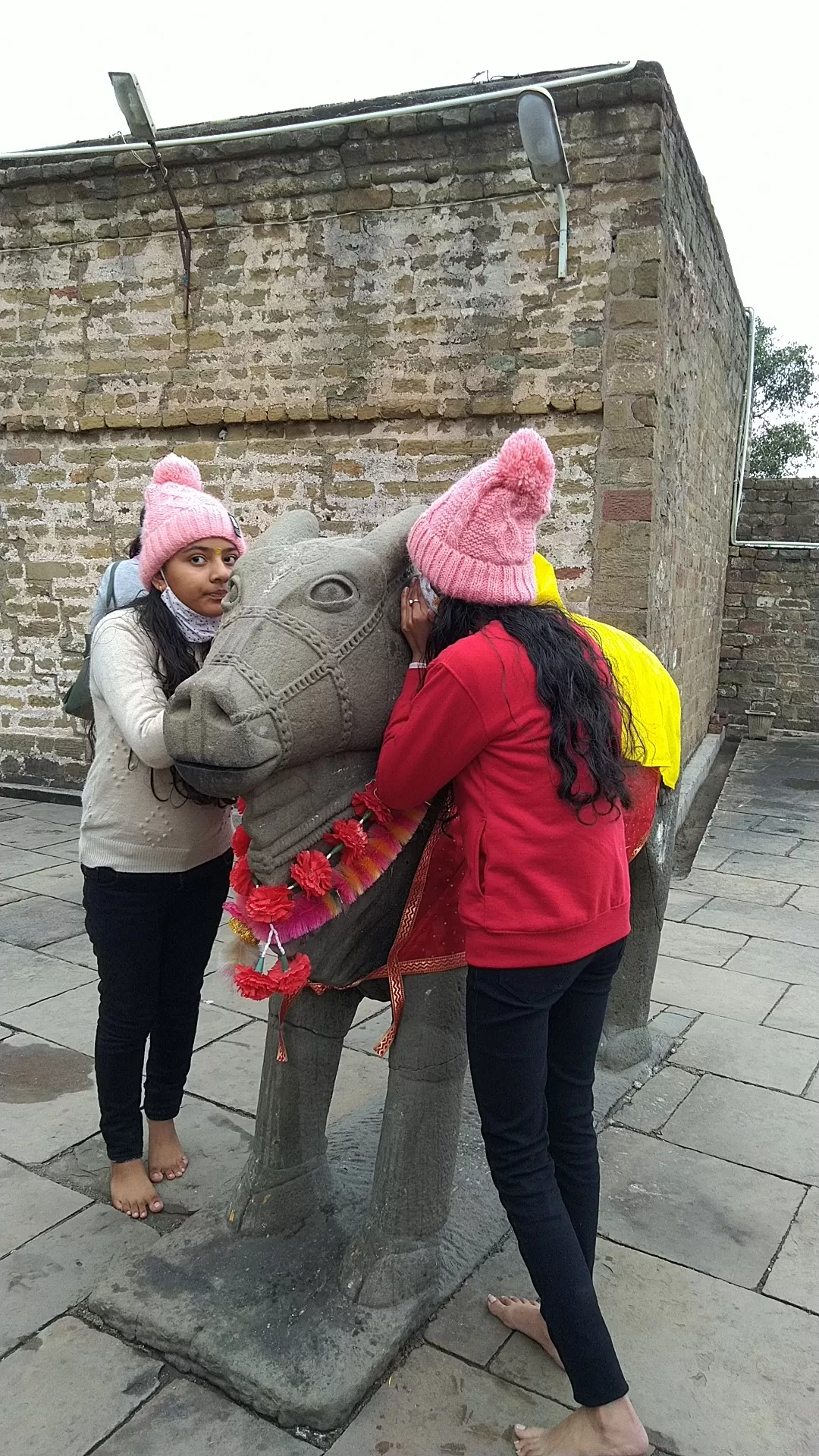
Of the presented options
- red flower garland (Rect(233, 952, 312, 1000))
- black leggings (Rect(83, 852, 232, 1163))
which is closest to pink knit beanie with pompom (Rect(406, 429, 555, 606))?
red flower garland (Rect(233, 952, 312, 1000))

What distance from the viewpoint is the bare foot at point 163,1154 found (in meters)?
2.88

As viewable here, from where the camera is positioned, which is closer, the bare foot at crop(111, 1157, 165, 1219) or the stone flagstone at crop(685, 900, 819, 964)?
the bare foot at crop(111, 1157, 165, 1219)

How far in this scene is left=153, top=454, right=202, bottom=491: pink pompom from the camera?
8.21 ft

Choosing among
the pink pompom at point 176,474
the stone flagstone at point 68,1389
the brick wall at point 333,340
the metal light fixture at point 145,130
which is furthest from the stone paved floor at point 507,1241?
the metal light fixture at point 145,130

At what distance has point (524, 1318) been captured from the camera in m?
2.25

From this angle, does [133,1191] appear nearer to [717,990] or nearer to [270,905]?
[270,905]

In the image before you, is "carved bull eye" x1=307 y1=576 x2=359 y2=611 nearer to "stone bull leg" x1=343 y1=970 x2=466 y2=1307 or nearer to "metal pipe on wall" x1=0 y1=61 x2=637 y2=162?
"stone bull leg" x1=343 y1=970 x2=466 y2=1307

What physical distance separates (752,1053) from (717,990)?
24.7 inches

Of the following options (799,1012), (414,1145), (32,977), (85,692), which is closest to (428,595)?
(414,1145)

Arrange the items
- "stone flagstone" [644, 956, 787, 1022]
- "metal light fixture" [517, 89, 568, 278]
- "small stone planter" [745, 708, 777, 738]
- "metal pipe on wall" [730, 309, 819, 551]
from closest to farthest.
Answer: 1. "stone flagstone" [644, 956, 787, 1022]
2. "metal light fixture" [517, 89, 568, 278]
3. "metal pipe on wall" [730, 309, 819, 551]
4. "small stone planter" [745, 708, 777, 738]

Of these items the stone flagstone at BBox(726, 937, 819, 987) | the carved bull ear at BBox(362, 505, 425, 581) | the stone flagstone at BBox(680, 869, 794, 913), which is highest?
the carved bull ear at BBox(362, 505, 425, 581)

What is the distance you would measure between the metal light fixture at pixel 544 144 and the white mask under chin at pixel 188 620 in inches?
173

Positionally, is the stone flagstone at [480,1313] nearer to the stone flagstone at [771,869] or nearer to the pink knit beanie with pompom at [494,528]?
the pink knit beanie with pompom at [494,528]

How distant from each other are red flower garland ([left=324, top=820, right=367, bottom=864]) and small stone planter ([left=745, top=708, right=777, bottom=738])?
11.1m
